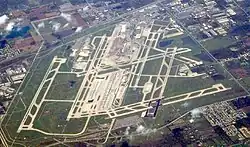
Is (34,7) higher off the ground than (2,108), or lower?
higher

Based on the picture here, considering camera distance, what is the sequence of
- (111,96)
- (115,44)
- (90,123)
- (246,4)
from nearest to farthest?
(90,123) → (111,96) → (115,44) → (246,4)

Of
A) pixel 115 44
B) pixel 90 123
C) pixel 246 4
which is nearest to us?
pixel 90 123

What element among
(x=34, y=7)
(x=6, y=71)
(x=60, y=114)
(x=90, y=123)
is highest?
(x=34, y=7)

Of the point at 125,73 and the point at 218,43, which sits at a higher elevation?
the point at 125,73

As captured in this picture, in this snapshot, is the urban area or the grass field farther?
the grass field

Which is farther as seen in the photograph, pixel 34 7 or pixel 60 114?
pixel 34 7

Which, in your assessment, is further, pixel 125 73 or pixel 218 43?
pixel 218 43

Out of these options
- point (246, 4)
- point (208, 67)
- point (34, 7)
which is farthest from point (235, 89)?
point (34, 7)

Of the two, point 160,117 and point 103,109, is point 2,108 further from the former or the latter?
point 160,117

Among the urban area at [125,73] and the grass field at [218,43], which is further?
the grass field at [218,43]
